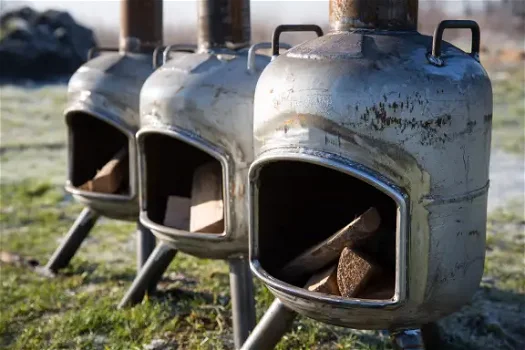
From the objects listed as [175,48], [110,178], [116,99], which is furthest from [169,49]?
[110,178]

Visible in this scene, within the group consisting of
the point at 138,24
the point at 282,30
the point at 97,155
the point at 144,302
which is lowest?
the point at 144,302

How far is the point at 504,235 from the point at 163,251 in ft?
8.26

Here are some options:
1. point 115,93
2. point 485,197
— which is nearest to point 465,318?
point 485,197

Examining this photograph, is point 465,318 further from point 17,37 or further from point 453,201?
point 17,37

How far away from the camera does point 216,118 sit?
2.76 meters

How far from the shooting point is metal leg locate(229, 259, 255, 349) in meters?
2.98

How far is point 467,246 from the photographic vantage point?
2195 millimetres

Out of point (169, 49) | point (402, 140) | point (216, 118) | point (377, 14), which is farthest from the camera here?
point (169, 49)

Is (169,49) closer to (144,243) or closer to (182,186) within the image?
(182,186)

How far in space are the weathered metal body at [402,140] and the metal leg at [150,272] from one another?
1.19 metres

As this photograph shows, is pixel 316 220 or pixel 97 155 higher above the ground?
pixel 316 220

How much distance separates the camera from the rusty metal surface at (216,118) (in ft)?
9.00

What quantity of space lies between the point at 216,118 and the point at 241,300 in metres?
0.81

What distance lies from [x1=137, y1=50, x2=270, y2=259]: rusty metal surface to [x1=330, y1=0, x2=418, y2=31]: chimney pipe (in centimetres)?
61
